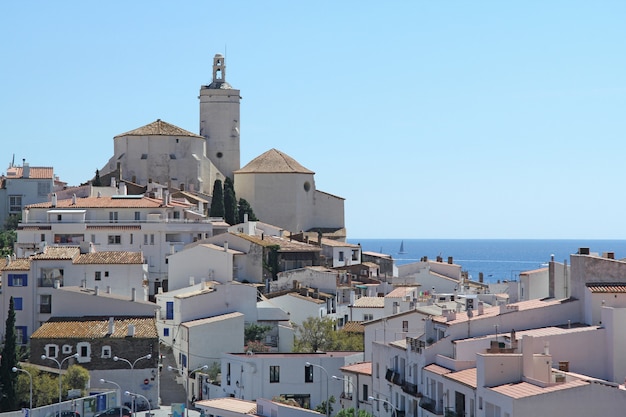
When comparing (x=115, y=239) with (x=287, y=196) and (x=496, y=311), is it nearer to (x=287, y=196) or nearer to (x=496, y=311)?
(x=287, y=196)

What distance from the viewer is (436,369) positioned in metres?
39.2

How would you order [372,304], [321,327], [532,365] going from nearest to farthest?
[532,365], [321,327], [372,304]

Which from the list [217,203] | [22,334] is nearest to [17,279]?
[22,334]

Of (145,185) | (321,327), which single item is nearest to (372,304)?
(321,327)

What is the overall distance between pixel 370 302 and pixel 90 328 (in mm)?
16690

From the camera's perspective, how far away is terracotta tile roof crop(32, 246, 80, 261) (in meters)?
62.1

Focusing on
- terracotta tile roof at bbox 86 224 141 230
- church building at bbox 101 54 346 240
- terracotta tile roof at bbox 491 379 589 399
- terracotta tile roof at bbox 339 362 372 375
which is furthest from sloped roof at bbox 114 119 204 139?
terracotta tile roof at bbox 491 379 589 399

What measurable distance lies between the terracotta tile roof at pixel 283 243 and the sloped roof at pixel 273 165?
17.4 m

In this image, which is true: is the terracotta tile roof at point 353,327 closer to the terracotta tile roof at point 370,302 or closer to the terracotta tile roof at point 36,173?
the terracotta tile roof at point 370,302

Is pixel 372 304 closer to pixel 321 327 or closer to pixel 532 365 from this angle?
pixel 321 327

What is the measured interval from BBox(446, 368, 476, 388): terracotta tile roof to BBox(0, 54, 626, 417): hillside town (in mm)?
78

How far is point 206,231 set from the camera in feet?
263

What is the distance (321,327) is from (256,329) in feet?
9.21

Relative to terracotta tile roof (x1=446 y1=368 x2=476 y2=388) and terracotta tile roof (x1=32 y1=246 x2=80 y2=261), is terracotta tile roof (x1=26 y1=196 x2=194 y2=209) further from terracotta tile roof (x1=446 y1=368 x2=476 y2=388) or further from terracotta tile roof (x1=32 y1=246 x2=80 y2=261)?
terracotta tile roof (x1=446 y1=368 x2=476 y2=388)
